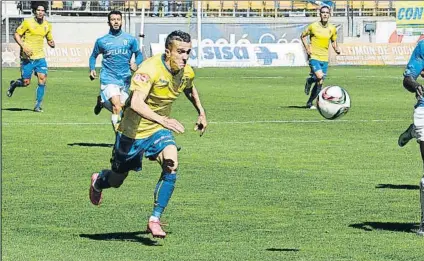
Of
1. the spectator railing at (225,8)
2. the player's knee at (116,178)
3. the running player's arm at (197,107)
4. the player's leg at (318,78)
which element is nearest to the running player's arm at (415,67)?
the running player's arm at (197,107)

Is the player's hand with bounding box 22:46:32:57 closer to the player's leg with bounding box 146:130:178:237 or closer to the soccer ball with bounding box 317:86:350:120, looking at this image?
the soccer ball with bounding box 317:86:350:120

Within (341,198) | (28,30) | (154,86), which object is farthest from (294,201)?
(28,30)

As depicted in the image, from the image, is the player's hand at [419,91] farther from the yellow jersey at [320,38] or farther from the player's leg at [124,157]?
the yellow jersey at [320,38]

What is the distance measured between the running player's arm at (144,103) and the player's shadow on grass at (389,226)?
2.38m

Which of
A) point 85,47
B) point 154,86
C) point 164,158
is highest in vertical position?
point 154,86

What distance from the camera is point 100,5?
191 ft

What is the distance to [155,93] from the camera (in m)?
10.4

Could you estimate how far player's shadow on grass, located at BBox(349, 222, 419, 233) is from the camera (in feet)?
35.5

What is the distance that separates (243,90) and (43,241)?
82.4 feet

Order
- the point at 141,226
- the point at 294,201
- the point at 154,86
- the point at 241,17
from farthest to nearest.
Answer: the point at 241,17 < the point at 294,201 < the point at 141,226 < the point at 154,86

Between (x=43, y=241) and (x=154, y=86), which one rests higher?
(x=154, y=86)

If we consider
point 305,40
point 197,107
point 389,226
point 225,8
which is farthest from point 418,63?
point 225,8

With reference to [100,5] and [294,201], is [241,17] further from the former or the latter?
[294,201]

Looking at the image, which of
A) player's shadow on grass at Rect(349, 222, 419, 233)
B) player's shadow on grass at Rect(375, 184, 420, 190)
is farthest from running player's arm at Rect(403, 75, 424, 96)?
player's shadow on grass at Rect(375, 184, 420, 190)
